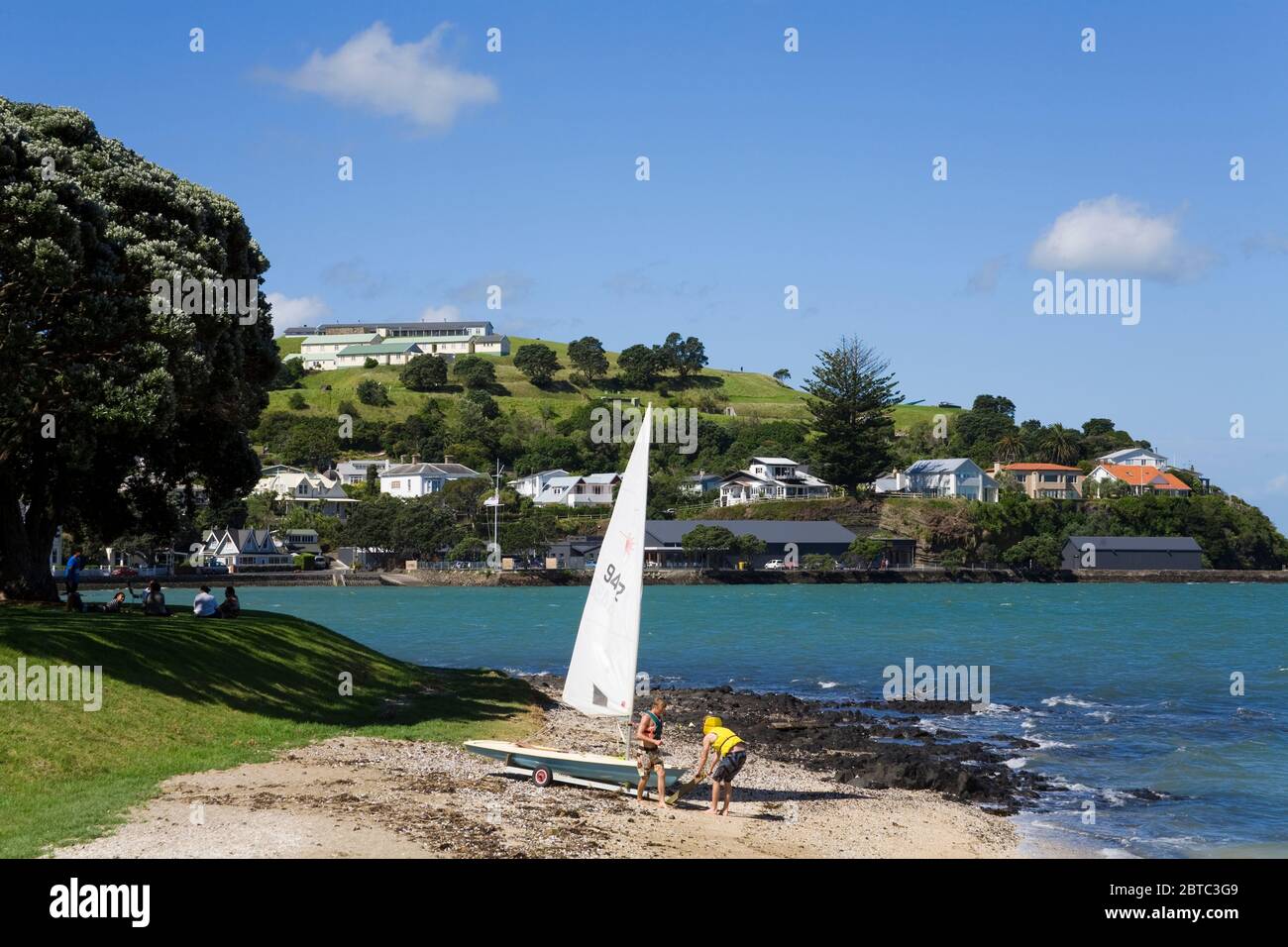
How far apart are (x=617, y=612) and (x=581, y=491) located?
6237 inches

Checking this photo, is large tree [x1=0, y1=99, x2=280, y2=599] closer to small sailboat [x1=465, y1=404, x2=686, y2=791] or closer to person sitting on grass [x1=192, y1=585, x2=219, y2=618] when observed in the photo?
person sitting on grass [x1=192, y1=585, x2=219, y2=618]

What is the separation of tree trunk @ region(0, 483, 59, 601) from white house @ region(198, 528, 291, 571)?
120 metres

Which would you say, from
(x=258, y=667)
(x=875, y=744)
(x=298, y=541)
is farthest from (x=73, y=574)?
(x=298, y=541)

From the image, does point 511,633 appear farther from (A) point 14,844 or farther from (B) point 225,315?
(A) point 14,844

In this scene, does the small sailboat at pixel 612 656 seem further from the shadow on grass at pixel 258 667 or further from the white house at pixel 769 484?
the white house at pixel 769 484

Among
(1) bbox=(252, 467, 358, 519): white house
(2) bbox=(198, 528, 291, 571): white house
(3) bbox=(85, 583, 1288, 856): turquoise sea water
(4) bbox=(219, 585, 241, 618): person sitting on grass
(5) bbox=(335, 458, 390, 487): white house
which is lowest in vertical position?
(3) bbox=(85, 583, 1288, 856): turquoise sea water

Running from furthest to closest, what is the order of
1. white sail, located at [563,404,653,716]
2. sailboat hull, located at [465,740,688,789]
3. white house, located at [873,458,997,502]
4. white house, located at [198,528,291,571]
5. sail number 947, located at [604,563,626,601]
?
white house, located at [873,458,997,502]
white house, located at [198,528,291,571]
sail number 947, located at [604,563,626,601]
white sail, located at [563,404,653,716]
sailboat hull, located at [465,740,688,789]

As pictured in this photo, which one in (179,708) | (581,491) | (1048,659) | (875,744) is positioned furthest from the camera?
(581,491)

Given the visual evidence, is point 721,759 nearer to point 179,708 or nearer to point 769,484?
point 179,708

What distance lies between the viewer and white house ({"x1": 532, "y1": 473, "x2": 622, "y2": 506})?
180 m

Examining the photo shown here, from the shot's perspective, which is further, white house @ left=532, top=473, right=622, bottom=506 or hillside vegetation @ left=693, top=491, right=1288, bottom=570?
white house @ left=532, top=473, right=622, bottom=506

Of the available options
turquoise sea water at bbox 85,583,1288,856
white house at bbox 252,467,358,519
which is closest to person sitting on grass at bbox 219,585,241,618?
turquoise sea water at bbox 85,583,1288,856

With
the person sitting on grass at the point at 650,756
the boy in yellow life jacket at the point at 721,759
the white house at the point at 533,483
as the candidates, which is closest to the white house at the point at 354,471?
the white house at the point at 533,483

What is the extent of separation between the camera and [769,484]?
187 metres
